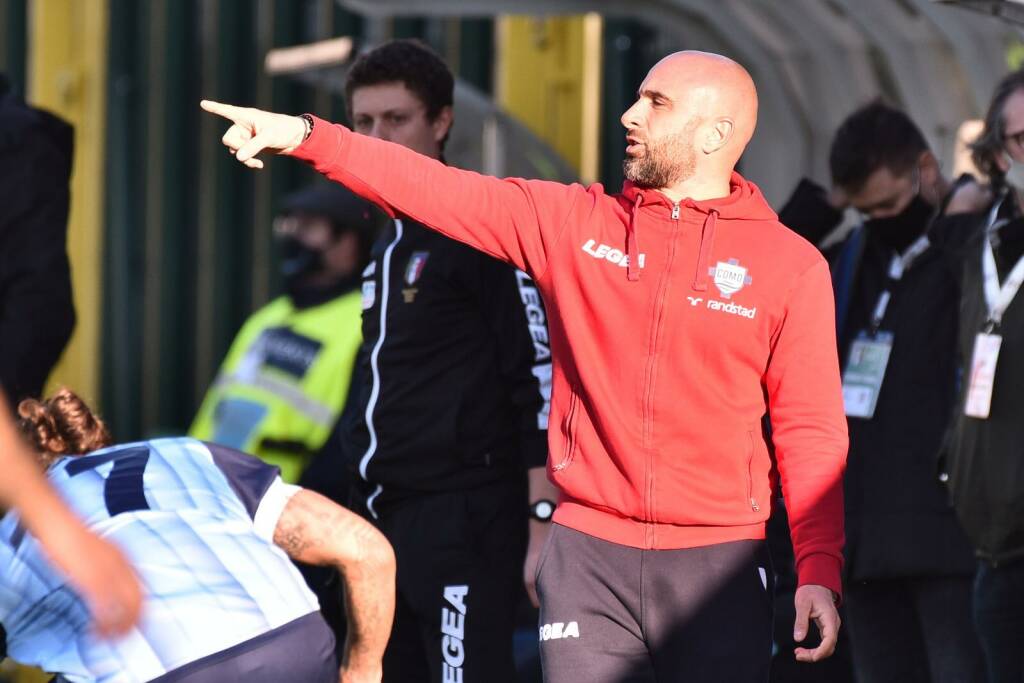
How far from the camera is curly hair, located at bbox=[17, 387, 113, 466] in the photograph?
3840mm

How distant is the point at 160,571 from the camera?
352 centimetres

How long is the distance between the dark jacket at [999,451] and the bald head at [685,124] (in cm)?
105

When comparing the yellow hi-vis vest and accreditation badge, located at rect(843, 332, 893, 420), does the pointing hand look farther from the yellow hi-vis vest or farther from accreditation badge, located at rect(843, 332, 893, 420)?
the yellow hi-vis vest

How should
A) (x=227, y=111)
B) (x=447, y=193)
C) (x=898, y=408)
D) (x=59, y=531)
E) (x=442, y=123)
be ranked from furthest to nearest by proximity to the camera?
(x=898, y=408) → (x=442, y=123) → (x=447, y=193) → (x=227, y=111) → (x=59, y=531)

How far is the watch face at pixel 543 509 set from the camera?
415 centimetres

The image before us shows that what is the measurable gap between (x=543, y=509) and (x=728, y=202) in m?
0.94

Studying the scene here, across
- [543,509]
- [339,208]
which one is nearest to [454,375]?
[543,509]

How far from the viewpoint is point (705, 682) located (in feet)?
11.2

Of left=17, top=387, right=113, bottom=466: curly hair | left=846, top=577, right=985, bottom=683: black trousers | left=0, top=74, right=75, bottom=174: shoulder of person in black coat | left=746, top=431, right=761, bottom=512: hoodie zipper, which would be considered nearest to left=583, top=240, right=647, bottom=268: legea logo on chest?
left=746, top=431, right=761, bottom=512: hoodie zipper

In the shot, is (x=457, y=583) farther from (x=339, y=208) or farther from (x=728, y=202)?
(x=339, y=208)

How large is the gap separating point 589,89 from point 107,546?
655 cm

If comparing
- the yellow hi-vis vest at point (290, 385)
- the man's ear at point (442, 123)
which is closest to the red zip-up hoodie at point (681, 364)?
the man's ear at point (442, 123)

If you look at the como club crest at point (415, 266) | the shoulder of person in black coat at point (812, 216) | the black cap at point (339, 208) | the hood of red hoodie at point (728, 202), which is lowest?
the black cap at point (339, 208)

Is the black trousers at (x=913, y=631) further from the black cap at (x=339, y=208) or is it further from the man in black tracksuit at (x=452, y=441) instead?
the black cap at (x=339, y=208)
